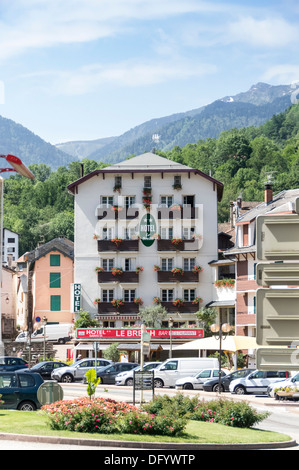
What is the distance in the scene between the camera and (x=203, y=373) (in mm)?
43906

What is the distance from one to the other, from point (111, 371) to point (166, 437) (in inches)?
1096

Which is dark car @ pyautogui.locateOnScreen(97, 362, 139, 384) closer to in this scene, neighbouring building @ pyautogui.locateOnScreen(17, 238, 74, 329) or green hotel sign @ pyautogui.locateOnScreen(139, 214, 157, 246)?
green hotel sign @ pyautogui.locateOnScreen(139, 214, 157, 246)

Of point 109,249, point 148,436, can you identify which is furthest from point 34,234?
point 148,436

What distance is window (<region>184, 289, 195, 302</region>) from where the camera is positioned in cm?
6994

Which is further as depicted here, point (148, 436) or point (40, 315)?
point (40, 315)

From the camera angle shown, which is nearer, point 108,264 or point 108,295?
point 108,295

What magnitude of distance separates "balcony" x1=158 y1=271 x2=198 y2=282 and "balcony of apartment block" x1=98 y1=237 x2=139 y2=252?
10.7 ft

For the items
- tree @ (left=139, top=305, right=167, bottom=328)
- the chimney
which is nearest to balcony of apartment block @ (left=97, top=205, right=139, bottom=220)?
tree @ (left=139, top=305, right=167, bottom=328)

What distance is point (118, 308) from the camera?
2726 inches

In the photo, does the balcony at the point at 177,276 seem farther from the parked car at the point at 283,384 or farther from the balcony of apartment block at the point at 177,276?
the parked car at the point at 283,384

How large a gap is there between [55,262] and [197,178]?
22.6 metres

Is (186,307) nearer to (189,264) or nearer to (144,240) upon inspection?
(189,264)

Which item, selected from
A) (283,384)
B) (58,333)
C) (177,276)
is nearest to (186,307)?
(177,276)
